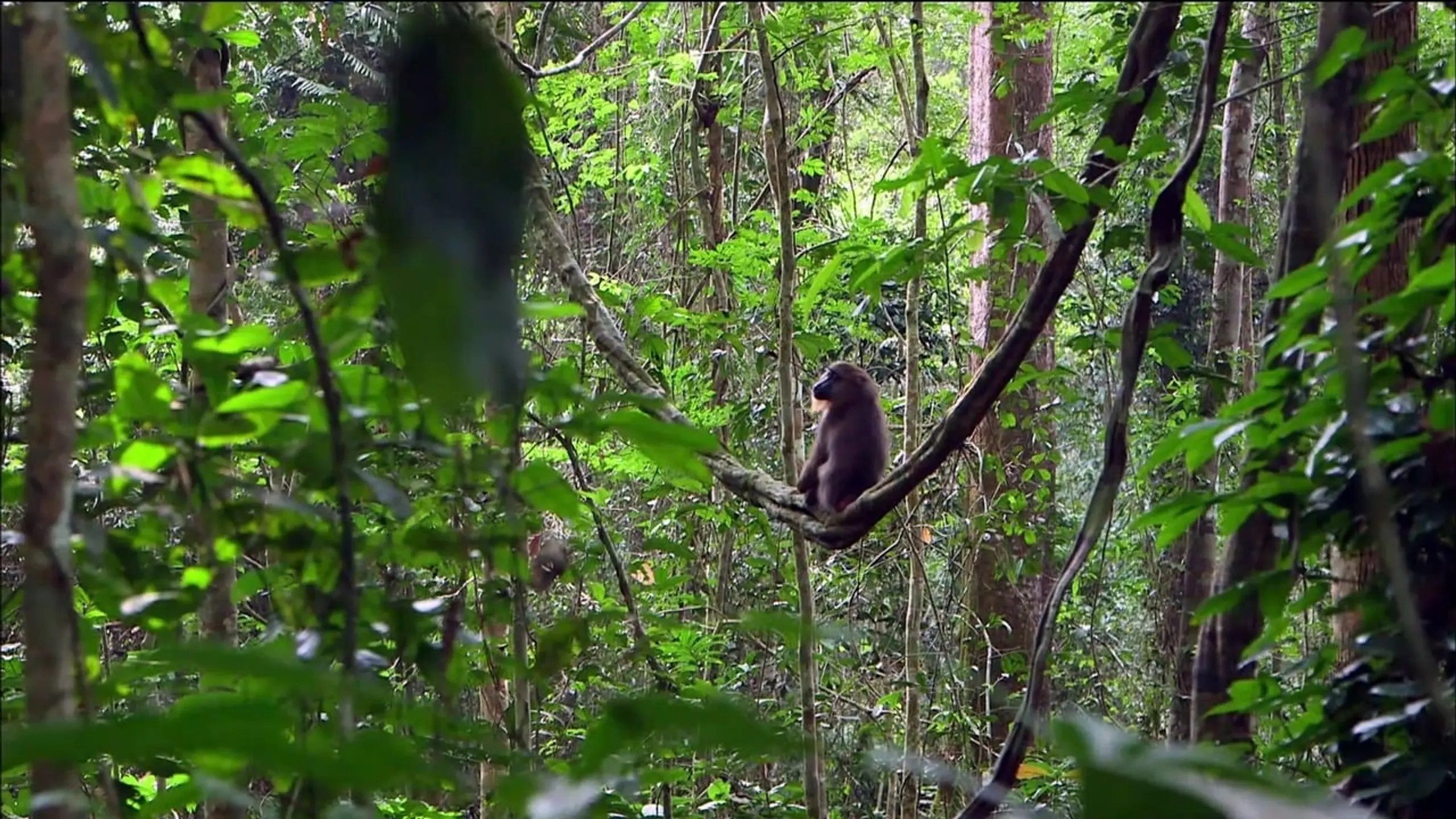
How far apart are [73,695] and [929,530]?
5699 millimetres

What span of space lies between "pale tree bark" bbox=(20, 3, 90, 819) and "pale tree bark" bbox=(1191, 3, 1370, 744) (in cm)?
169

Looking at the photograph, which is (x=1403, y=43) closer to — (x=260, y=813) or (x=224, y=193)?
(x=224, y=193)

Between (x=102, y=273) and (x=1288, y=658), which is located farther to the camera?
(x=1288, y=658)

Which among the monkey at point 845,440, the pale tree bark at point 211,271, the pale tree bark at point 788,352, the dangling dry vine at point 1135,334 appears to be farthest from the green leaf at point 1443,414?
the monkey at point 845,440

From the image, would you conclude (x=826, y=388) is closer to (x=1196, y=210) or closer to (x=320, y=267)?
(x=1196, y=210)

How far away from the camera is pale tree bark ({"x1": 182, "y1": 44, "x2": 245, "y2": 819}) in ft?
9.00

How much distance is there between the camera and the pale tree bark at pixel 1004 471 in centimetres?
683

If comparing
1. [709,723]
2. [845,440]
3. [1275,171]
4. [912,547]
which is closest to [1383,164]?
[709,723]

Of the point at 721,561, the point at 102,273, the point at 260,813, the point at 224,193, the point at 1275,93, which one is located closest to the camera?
the point at 224,193

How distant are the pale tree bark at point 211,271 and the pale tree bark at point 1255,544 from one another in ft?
6.07

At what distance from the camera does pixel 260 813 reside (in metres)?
A: 2.62

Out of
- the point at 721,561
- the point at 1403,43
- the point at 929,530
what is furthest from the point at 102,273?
the point at 929,530

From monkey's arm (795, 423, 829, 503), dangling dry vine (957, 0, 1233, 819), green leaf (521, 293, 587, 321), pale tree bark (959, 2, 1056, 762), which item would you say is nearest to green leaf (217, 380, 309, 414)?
green leaf (521, 293, 587, 321)

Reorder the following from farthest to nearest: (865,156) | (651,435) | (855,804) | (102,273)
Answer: (865,156)
(855,804)
(102,273)
(651,435)
